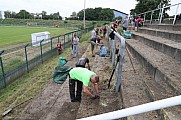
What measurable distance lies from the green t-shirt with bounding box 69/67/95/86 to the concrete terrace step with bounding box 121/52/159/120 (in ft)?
2.67

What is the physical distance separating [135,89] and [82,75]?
137cm

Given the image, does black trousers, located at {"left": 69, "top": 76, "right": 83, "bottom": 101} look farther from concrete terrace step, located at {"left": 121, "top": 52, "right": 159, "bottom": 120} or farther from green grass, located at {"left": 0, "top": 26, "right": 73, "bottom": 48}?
green grass, located at {"left": 0, "top": 26, "right": 73, "bottom": 48}

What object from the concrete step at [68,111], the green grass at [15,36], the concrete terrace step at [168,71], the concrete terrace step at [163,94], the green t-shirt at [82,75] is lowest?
the concrete step at [68,111]

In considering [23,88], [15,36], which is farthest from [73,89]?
[15,36]

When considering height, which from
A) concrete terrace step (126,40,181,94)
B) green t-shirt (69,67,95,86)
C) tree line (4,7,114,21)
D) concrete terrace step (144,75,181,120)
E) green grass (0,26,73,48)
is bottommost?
green grass (0,26,73,48)

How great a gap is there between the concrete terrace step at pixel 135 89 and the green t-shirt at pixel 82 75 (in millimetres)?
812

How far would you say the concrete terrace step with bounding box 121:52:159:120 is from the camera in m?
2.32

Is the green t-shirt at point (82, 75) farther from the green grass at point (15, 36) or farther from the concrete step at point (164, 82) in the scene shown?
the green grass at point (15, 36)

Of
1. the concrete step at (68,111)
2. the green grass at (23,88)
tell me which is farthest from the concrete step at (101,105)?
the green grass at (23,88)

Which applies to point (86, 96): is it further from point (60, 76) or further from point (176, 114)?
point (60, 76)

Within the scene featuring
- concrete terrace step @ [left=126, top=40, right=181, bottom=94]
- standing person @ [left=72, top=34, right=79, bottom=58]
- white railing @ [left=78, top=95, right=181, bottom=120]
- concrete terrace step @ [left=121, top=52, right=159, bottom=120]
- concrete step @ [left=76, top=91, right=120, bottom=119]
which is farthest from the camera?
standing person @ [left=72, top=34, right=79, bottom=58]

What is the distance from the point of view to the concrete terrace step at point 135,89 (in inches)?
91.3

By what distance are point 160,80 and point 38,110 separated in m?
3.36

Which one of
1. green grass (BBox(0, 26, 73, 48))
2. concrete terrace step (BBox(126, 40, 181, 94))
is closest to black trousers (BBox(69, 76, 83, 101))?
concrete terrace step (BBox(126, 40, 181, 94))
